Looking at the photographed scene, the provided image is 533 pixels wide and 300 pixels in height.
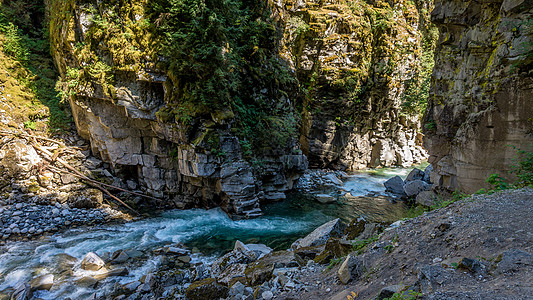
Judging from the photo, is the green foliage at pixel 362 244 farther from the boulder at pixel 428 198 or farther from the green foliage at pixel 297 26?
the green foliage at pixel 297 26

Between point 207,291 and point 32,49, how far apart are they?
1504 cm

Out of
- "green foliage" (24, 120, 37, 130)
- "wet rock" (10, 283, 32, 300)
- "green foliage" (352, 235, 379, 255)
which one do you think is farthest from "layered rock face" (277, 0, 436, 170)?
"wet rock" (10, 283, 32, 300)

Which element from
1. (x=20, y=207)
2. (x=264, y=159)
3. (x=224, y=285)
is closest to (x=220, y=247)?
(x=224, y=285)

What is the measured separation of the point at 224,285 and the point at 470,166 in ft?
25.5

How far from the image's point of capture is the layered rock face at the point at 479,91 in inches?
241

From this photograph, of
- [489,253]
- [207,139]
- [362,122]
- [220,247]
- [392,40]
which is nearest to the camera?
[489,253]

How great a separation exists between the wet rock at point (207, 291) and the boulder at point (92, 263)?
12.5 ft

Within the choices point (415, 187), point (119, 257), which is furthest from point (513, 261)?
point (415, 187)

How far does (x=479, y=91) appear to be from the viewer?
731 cm

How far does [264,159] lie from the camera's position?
12148 mm

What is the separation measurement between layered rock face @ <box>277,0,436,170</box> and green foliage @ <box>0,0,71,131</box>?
12.3 metres

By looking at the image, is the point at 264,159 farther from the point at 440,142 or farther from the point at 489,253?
the point at 489,253

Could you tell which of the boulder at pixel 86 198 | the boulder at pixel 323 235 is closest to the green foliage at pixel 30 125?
the boulder at pixel 86 198

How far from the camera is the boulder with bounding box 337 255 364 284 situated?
3.47 m
